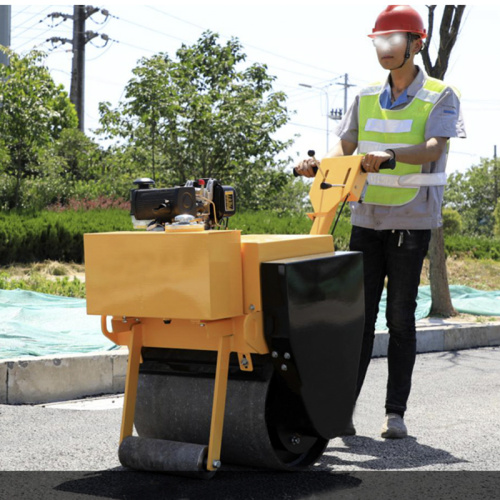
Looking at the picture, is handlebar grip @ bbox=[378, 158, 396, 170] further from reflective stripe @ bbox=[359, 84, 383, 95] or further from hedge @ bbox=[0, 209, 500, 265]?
hedge @ bbox=[0, 209, 500, 265]

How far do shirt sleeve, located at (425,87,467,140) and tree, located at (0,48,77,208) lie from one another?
9.92 meters

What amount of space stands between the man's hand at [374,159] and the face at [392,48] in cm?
54

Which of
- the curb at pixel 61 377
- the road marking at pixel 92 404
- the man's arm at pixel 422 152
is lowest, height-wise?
the road marking at pixel 92 404

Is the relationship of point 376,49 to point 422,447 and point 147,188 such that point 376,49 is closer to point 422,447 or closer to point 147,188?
point 147,188

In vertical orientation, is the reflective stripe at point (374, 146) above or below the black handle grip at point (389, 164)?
above

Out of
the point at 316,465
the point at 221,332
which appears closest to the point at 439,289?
the point at 316,465

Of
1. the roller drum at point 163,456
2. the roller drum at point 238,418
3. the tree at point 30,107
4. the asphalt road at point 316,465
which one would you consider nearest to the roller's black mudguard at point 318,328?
the roller drum at point 238,418

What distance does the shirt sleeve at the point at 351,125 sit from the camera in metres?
4.50

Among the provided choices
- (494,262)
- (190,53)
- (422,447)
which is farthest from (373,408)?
(190,53)

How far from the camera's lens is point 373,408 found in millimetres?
4914

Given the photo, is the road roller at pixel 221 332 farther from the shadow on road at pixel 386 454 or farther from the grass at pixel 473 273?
the grass at pixel 473 273

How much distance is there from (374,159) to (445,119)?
509 mm

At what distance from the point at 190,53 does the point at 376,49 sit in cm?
1300

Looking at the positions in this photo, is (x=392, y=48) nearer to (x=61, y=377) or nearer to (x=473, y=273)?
(x=61, y=377)
